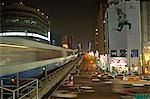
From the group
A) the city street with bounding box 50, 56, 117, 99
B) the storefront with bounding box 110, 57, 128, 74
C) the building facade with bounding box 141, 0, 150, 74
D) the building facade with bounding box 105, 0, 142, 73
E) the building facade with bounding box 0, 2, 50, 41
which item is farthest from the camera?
the building facade with bounding box 0, 2, 50, 41

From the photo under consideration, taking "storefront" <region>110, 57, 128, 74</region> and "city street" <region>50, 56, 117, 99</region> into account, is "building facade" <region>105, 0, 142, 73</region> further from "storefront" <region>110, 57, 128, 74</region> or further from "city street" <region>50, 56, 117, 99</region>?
"city street" <region>50, 56, 117, 99</region>

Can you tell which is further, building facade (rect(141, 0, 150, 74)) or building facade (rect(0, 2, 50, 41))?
building facade (rect(0, 2, 50, 41))

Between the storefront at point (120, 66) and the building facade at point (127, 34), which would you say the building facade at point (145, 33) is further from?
the storefront at point (120, 66)

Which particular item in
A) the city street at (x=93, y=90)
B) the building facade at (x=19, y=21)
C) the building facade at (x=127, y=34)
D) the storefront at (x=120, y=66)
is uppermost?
the building facade at (x=19, y=21)

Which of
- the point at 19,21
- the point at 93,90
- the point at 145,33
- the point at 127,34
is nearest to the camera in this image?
the point at 93,90

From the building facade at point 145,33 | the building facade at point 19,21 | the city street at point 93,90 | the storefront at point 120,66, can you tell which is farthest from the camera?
the building facade at point 19,21

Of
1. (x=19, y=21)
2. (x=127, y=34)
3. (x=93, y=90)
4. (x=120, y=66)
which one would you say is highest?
(x=19, y=21)

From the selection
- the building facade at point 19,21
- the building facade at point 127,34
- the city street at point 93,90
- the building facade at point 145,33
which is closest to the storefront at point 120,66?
the building facade at point 127,34

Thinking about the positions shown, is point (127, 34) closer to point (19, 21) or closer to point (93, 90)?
point (93, 90)

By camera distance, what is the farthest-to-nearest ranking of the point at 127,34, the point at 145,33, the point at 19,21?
the point at 19,21
the point at 145,33
the point at 127,34

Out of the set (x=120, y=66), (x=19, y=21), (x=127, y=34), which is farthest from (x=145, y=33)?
(x=19, y=21)

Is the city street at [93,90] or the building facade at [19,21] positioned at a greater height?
the building facade at [19,21]

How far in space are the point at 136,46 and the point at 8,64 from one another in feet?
Result: 198

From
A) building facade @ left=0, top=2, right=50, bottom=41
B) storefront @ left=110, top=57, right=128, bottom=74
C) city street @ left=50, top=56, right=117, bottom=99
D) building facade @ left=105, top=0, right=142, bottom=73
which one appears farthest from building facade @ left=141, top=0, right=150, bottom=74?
building facade @ left=0, top=2, right=50, bottom=41
